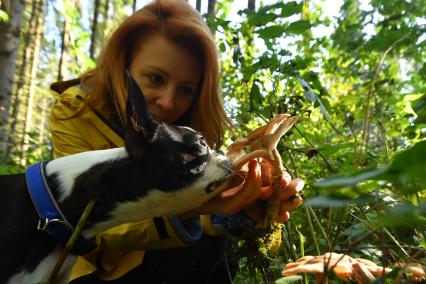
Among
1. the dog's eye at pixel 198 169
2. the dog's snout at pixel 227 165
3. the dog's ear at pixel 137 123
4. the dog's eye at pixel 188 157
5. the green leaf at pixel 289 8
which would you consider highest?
the green leaf at pixel 289 8

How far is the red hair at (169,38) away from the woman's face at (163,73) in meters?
0.07

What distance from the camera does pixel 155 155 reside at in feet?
5.88

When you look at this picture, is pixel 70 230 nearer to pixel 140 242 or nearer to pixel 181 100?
pixel 140 242

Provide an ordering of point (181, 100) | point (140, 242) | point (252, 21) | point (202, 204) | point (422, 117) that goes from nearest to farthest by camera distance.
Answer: point (422, 117), point (202, 204), point (140, 242), point (252, 21), point (181, 100)

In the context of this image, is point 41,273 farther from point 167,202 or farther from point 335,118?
point 335,118

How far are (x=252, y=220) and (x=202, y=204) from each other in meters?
0.36

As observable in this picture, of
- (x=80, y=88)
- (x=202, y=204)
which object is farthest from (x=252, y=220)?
(x=80, y=88)

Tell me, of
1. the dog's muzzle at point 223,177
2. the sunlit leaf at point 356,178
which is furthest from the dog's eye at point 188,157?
the sunlit leaf at point 356,178

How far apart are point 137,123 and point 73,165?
1.47 feet

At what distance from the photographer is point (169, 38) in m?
2.57

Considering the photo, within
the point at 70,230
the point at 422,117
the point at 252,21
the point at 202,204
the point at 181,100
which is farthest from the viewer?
the point at 181,100

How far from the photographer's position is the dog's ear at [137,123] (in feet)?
5.05

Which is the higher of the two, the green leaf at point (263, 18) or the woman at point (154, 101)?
the green leaf at point (263, 18)

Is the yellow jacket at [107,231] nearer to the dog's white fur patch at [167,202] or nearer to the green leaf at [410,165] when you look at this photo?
the dog's white fur patch at [167,202]
